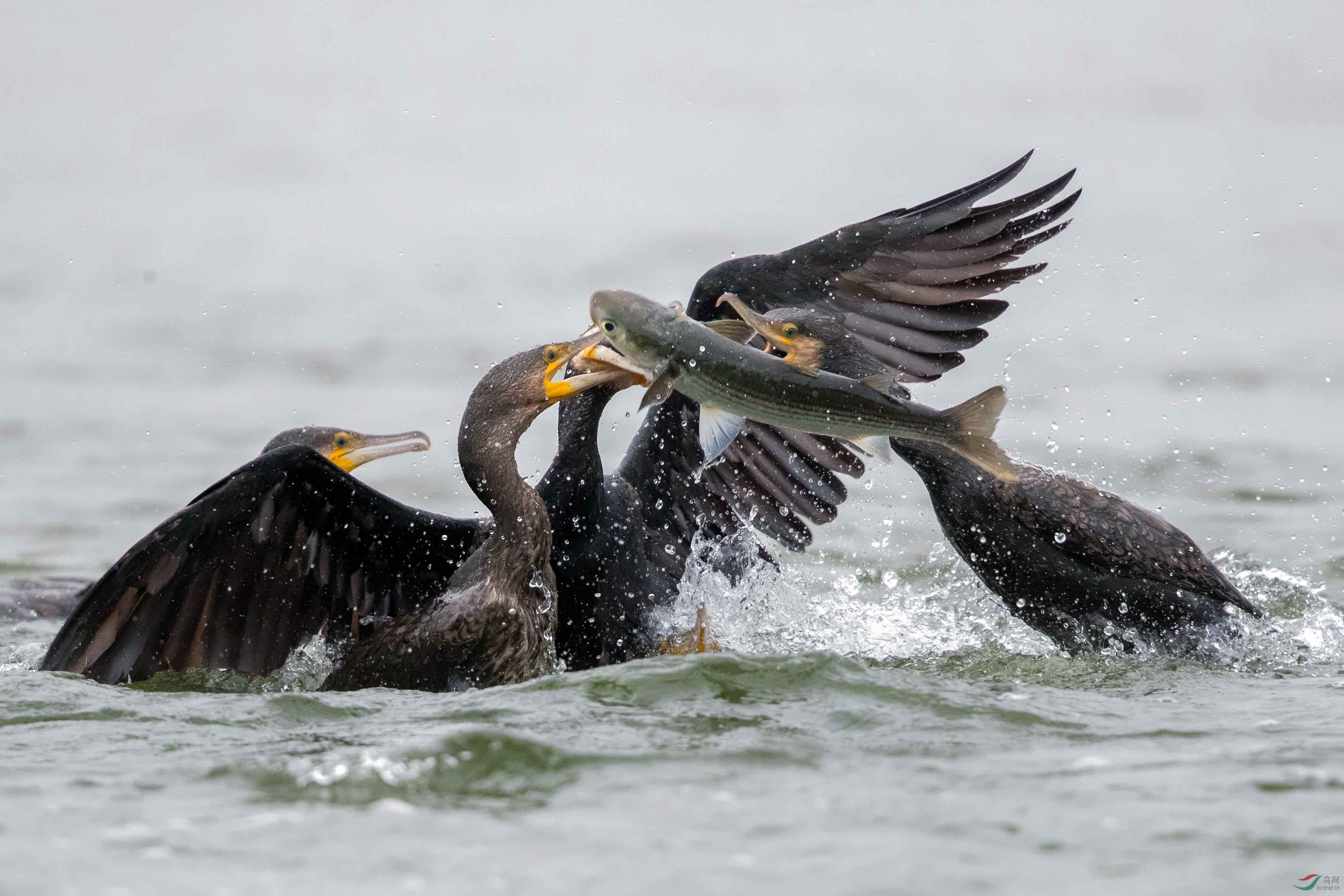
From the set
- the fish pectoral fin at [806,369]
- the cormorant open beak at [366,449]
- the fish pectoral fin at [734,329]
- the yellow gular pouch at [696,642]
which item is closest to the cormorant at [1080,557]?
the fish pectoral fin at [734,329]

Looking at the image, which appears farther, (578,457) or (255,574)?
(578,457)

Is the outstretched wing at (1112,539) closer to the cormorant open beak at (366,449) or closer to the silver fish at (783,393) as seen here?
the silver fish at (783,393)

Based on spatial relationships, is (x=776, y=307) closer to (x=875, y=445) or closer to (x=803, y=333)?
(x=803, y=333)

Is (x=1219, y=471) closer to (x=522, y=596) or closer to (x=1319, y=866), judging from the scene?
(x=522, y=596)

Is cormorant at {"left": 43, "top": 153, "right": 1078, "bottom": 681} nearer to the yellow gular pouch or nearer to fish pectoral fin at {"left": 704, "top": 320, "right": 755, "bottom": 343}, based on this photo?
the yellow gular pouch

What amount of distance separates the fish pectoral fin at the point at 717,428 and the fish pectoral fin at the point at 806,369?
26cm

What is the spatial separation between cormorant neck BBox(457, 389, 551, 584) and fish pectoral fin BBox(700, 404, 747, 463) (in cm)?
79

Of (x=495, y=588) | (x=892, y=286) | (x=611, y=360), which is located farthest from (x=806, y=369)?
(x=892, y=286)

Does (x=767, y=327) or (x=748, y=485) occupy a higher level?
(x=767, y=327)

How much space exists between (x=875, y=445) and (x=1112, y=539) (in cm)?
158

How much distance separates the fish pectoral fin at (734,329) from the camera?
203 inches

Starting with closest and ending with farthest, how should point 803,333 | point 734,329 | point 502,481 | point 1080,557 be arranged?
point 734,329 → point 803,333 → point 502,481 → point 1080,557

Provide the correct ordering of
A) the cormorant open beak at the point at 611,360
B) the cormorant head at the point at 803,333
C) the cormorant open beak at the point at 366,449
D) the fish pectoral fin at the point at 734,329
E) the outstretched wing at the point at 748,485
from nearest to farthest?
1. the cormorant head at the point at 803,333
2. the fish pectoral fin at the point at 734,329
3. the cormorant open beak at the point at 611,360
4. the outstretched wing at the point at 748,485
5. the cormorant open beak at the point at 366,449

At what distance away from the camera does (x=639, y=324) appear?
4840 mm
